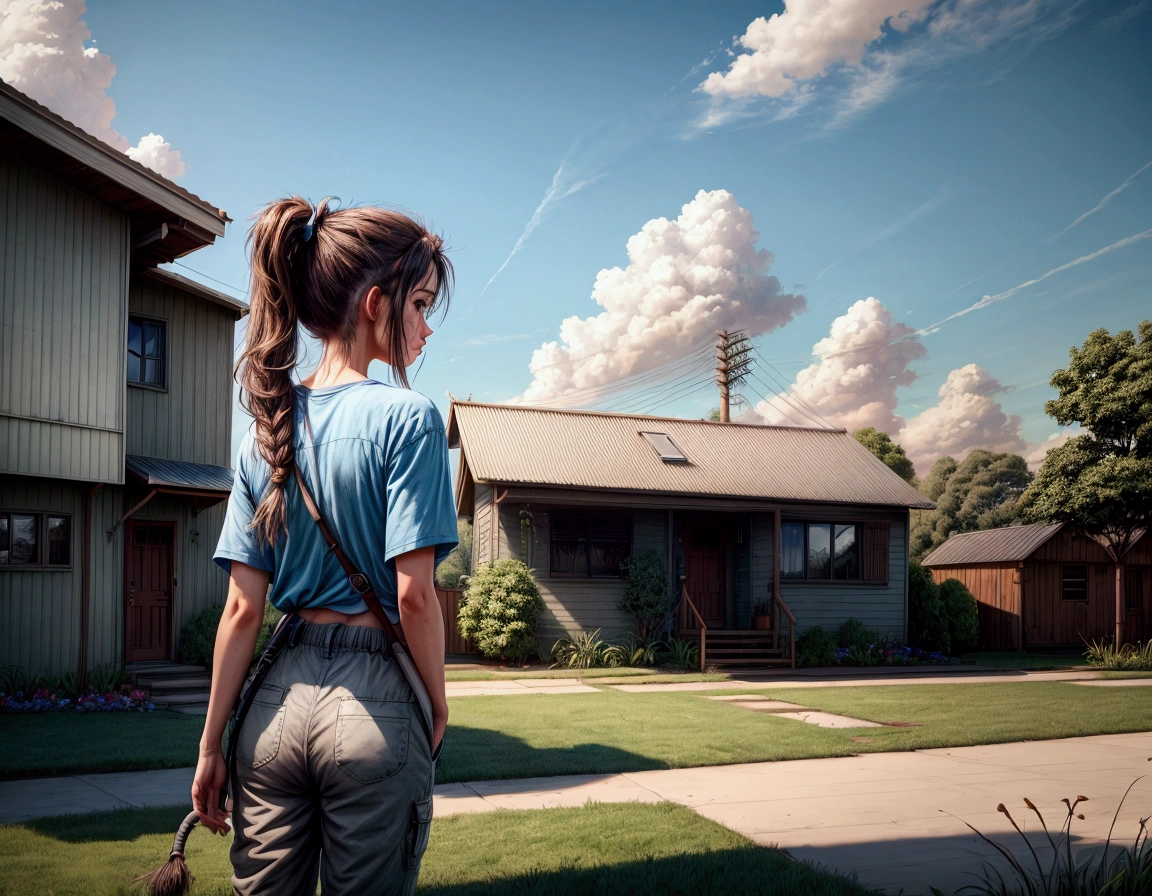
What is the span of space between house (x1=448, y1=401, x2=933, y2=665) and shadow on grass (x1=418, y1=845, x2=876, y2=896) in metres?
12.7

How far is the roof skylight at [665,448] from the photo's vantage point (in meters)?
19.5

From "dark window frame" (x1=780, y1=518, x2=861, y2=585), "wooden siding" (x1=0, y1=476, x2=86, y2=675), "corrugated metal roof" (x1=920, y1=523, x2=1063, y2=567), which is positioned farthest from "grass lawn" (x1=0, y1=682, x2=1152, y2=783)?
"corrugated metal roof" (x1=920, y1=523, x2=1063, y2=567)

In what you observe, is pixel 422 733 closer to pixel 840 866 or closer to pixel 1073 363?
pixel 840 866

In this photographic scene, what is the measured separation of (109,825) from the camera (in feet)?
16.4

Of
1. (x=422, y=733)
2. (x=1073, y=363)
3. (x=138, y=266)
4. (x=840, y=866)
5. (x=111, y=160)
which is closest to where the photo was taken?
(x=422, y=733)

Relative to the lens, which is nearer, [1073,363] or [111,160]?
[111,160]

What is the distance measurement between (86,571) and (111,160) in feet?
17.1

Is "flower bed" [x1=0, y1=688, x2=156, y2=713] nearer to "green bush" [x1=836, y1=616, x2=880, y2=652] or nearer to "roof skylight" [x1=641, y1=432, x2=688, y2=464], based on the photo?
"roof skylight" [x1=641, y1=432, x2=688, y2=464]

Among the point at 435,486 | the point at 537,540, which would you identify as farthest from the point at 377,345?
the point at 537,540

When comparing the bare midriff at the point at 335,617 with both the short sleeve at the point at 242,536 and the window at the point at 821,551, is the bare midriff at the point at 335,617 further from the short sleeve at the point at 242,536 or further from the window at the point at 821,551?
the window at the point at 821,551

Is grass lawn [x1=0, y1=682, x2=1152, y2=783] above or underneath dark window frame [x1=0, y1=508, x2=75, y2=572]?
underneath

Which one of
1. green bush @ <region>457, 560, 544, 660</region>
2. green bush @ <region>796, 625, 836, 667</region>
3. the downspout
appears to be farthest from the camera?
green bush @ <region>796, 625, 836, 667</region>

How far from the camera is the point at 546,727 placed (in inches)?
354

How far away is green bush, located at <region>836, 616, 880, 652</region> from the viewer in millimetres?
18906
